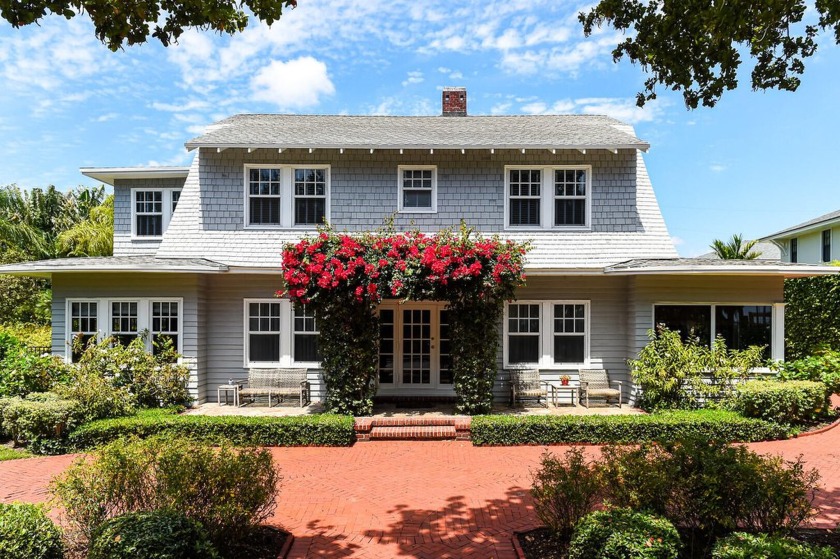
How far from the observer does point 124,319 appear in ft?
39.2

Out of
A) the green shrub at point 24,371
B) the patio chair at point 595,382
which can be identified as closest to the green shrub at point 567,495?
the patio chair at point 595,382

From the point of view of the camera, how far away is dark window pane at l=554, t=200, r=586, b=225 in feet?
41.7

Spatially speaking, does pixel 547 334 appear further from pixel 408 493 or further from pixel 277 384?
pixel 277 384

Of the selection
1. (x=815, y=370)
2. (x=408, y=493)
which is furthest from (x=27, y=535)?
(x=815, y=370)

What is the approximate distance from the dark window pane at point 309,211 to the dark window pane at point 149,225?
4.65 meters

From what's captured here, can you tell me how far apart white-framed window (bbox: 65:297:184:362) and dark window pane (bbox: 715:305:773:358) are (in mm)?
12882

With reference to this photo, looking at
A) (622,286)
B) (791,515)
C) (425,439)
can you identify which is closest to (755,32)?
(791,515)

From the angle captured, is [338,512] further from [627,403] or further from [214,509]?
[627,403]

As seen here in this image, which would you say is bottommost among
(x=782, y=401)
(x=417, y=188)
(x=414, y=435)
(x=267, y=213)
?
(x=414, y=435)

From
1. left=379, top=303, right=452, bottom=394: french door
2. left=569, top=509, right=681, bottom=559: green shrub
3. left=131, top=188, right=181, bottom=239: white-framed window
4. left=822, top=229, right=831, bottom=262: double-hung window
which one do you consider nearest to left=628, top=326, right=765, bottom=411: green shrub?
left=379, top=303, right=452, bottom=394: french door

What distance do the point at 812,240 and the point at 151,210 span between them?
95.2 feet

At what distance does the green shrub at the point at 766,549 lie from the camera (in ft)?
11.9

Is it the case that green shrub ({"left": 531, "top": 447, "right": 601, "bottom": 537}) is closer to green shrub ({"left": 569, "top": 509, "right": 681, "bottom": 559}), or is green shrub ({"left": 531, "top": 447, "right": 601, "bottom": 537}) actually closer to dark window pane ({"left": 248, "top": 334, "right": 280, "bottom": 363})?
green shrub ({"left": 569, "top": 509, "right": 681, "bottom": 559})

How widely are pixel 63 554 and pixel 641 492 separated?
545cm
